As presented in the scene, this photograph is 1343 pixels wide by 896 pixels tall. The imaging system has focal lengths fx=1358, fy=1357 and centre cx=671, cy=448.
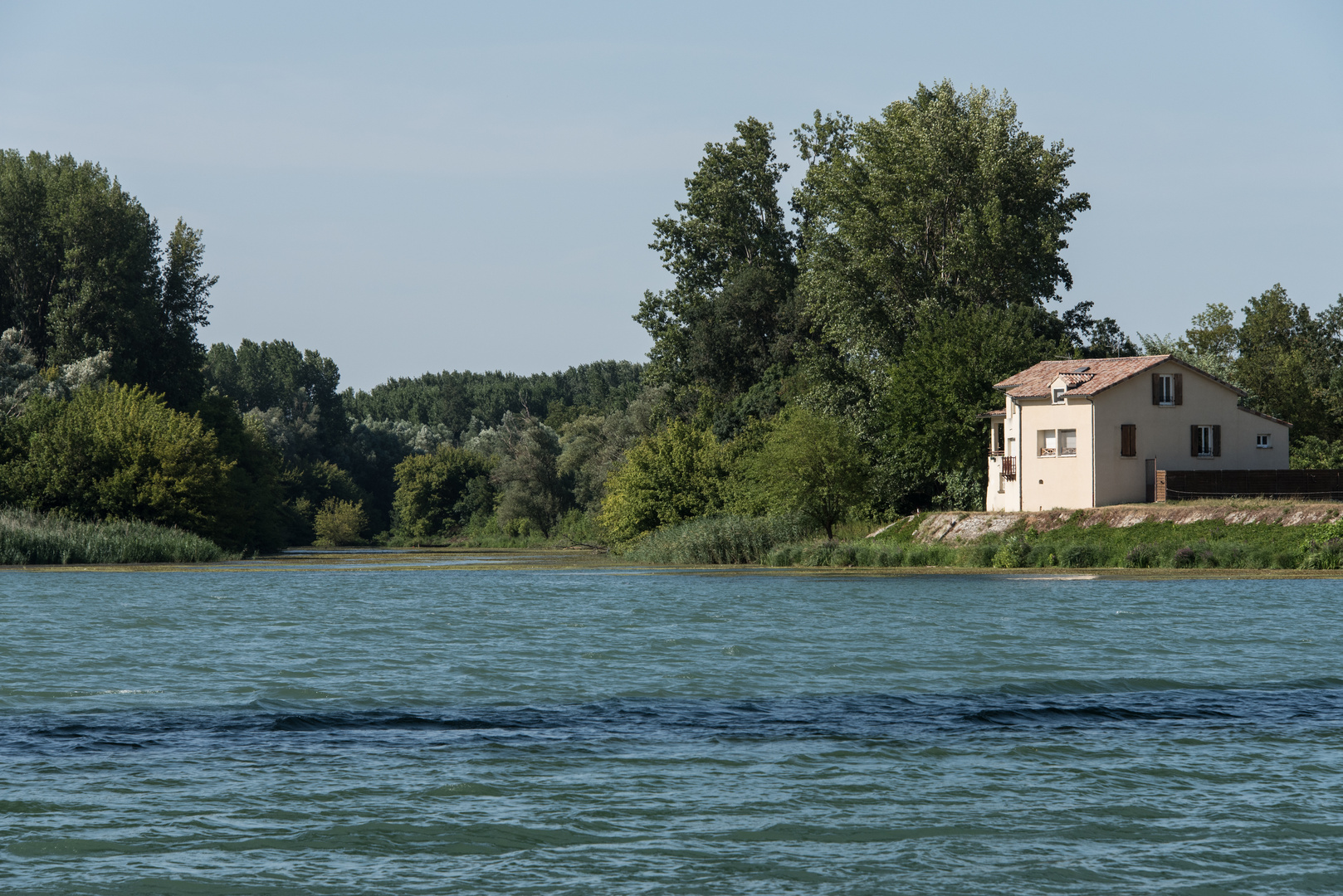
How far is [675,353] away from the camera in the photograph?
9488 cm

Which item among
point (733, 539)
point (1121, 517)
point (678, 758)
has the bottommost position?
point (678, 758)

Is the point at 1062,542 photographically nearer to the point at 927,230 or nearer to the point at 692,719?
the point at 927,230

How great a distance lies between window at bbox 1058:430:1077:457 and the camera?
216 feet

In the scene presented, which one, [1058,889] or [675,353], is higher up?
[675,353]

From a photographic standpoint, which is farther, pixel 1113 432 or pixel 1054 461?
pixel 1054 461

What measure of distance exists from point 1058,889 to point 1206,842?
2.23 meters

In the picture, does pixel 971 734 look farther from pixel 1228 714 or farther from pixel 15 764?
pixel 15 764

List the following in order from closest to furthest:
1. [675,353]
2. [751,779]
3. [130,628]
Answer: [751,779] < [130,628] < [675,353]

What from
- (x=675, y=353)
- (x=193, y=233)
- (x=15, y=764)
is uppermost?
(x=193, y=233)

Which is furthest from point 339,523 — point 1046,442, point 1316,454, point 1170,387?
point 1316,454

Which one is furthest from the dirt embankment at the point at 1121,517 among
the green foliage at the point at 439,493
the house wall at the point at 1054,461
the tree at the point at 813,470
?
the green foliage at the point at 439,493

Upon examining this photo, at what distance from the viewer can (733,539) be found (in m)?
66.6

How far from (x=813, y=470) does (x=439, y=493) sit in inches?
2984

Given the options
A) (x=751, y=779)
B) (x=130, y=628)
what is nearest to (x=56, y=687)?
(x=130, y=628)
